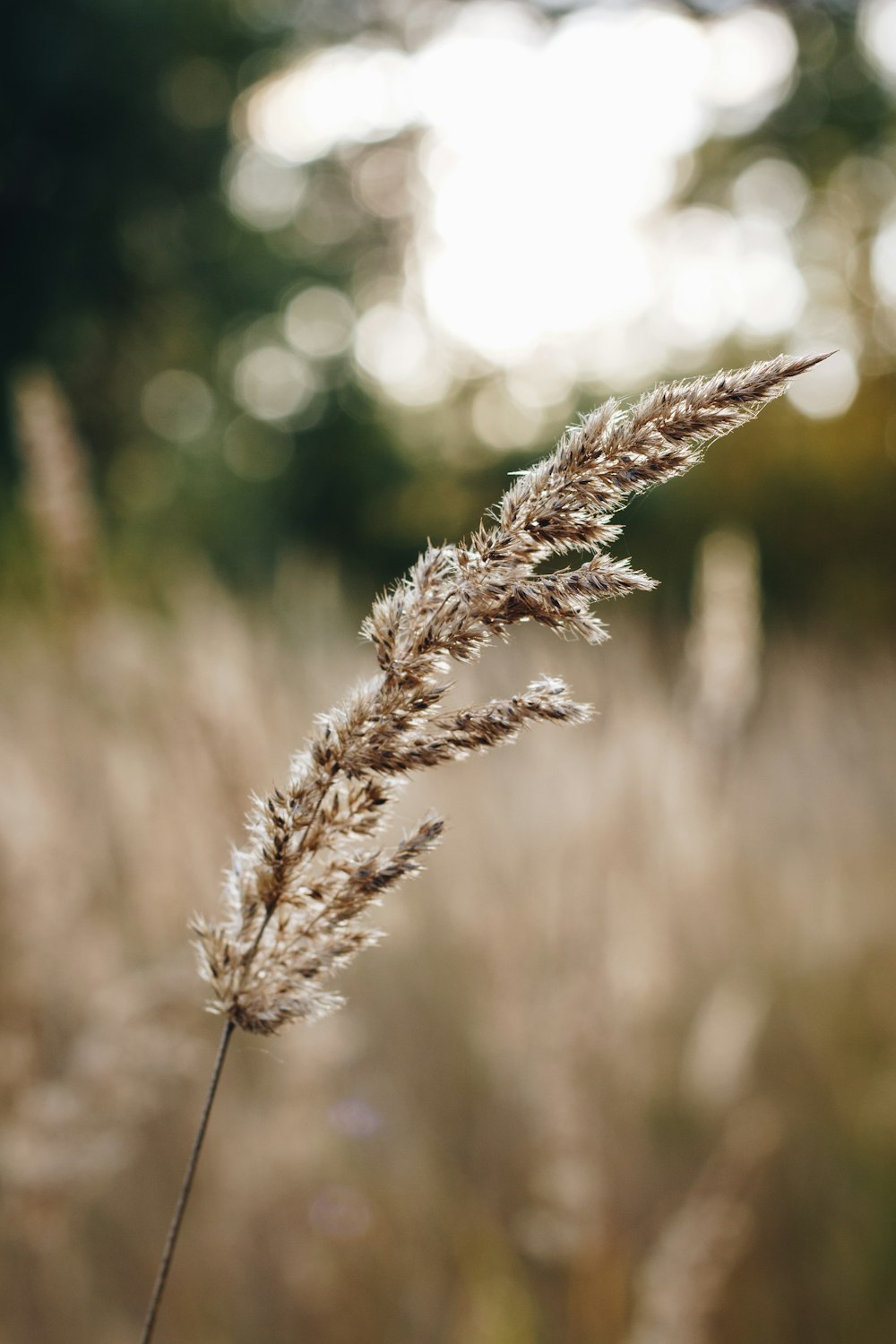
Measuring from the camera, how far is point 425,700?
58cm

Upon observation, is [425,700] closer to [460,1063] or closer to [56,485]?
[460,1063]

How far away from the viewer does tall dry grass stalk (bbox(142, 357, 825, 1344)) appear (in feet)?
1.82

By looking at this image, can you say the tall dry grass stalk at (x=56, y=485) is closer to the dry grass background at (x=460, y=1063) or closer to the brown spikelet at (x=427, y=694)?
the dry grass background at (x=460, y=1063)

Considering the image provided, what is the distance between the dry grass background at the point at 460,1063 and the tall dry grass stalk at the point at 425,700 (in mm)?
916

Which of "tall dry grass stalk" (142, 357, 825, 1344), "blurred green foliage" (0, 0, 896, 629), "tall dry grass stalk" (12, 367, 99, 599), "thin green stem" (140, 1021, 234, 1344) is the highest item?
"blurred green foliage" (0, 0, 896, 629)

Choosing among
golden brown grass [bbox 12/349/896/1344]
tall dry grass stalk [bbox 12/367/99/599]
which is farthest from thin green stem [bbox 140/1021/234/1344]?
tall dry grass stalk [bbox 12/367/99/599]

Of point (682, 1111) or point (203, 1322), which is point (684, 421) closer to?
point (203, 1322)

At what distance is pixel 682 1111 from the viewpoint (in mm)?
2291

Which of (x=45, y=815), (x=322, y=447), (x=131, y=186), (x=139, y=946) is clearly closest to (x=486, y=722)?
(x=45, y=815)

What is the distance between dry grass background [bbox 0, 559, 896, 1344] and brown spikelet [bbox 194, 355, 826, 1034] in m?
0.92

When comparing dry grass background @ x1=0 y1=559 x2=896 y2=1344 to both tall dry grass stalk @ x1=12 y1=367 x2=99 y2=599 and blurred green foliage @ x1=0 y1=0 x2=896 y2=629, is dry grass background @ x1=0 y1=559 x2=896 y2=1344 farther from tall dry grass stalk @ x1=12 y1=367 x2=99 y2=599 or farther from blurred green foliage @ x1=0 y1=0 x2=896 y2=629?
blurred green foliage @ x1=0 y1=0 x2=896 y2=629

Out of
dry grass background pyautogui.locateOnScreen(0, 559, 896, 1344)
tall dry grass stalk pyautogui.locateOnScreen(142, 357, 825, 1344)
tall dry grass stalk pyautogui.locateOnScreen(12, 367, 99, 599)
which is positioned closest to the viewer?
tall dry grass stalk pyautogui.locateOnScreen(142, 357, 825, 1344)

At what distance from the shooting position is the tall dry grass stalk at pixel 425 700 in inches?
21.8

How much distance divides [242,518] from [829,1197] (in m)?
10.6
